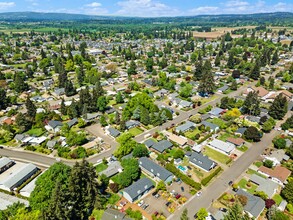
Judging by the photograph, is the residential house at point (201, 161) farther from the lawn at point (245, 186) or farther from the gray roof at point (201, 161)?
the lawn at point (245, 186)

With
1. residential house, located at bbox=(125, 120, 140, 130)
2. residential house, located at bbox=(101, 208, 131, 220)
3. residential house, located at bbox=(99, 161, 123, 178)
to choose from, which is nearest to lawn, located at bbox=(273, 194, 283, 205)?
residential house, located at bbox=(101, 208, 131, 220)

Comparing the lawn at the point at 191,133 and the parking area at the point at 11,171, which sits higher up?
the lawn at the point at 191,133

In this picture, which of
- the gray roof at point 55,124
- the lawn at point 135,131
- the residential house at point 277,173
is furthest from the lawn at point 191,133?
the gray roof at point 55,124

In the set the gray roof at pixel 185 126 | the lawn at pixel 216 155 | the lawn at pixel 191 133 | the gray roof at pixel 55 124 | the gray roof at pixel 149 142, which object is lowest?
the lawn at pixel 216 155

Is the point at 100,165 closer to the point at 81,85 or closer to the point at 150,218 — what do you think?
the point at 150,218

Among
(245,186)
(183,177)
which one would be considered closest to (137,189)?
(183,177)

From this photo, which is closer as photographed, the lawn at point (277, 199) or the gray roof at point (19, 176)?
the lawn at point (277, 199)

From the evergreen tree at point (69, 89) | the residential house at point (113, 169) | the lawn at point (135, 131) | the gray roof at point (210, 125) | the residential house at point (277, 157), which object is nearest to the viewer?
the residential house at point (113, 169)
